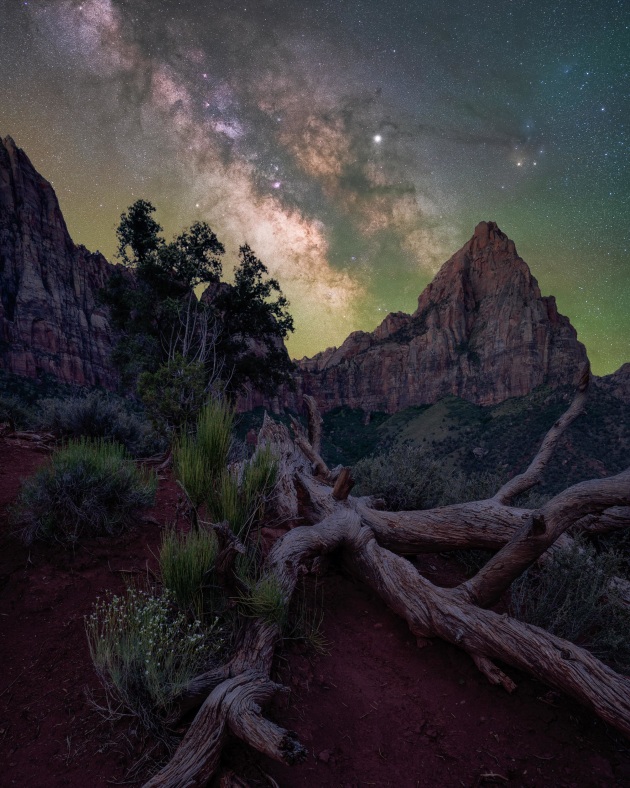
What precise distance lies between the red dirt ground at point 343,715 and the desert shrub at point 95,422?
5835mm

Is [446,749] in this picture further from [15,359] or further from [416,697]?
[15,359]

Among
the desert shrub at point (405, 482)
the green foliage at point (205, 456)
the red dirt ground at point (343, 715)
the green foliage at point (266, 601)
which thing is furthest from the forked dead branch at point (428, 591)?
the desert shrub at point (405, 482)

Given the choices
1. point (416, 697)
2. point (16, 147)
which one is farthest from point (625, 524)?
point (16, 147)

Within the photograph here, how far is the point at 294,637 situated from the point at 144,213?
55.1 ft

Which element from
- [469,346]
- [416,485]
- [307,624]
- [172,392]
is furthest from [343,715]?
[469,346]

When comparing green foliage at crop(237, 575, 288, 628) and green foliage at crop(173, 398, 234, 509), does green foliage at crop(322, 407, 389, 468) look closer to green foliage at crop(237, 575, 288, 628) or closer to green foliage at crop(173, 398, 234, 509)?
green foliage at crop(173, 398, 234, 509)

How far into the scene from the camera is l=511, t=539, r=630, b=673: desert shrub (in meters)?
3.36

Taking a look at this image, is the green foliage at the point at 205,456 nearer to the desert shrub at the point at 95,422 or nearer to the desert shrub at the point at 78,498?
the desert shrub at the point at 78,498

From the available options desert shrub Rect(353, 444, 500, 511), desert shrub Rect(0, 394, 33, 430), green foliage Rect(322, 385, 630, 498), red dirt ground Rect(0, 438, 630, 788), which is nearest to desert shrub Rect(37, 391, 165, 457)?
desert shrub Rect(0, 394, 33, 430)

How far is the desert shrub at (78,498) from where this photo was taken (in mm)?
4074

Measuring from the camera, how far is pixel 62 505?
4.23 meters

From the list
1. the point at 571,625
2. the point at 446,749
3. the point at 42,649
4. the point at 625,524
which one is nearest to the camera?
the point at 446,749

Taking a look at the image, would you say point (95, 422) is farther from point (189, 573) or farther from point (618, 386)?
point (618, 386)

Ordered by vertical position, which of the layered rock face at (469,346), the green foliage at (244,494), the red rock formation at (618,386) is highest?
the layered rock face at (469,346)
